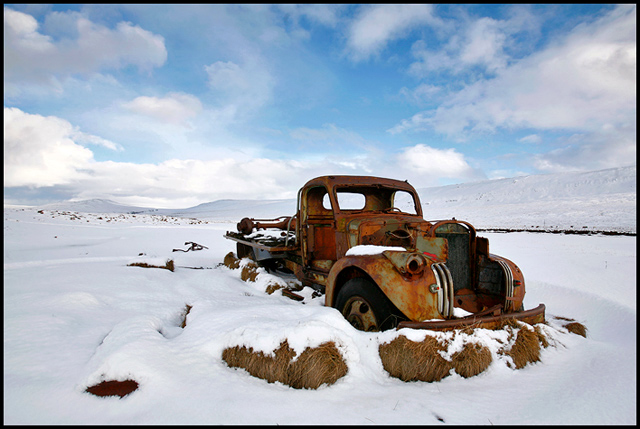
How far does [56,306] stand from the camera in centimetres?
357

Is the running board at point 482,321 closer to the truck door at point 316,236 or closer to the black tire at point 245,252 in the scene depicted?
the truck door at point 316,236

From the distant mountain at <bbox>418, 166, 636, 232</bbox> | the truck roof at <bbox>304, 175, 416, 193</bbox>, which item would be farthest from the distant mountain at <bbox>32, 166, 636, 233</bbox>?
the truck roof at <bbox>304, 175, 416, 193</bbox>

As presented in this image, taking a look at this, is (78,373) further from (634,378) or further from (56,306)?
(634,378)

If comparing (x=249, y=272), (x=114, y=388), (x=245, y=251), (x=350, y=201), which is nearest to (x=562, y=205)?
(x=245, y=251)

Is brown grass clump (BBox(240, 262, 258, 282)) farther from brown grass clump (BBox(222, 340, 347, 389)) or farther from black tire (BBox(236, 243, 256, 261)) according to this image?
brown grass clump (BBox(222, 340, 347, 389))

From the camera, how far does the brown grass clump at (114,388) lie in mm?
2168

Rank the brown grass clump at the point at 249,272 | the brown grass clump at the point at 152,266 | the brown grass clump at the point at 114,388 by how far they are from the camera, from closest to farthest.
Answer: the brown grass clump at the point at 114,388
the brown grass clump at the point at 249,272
the brown grass clump at the point at 152,266

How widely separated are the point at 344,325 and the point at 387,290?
0.50 metres

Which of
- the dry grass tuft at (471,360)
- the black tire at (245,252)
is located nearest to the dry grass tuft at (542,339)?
the dry grass tuft at (471,360)

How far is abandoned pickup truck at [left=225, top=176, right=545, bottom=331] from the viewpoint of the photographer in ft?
9.90

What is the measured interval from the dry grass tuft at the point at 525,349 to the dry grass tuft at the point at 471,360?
0.26 m

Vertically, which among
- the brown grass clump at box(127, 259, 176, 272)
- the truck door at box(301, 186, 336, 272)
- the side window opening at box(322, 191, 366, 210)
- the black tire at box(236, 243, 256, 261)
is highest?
the side window opening at box(322, 191, 366, 210)

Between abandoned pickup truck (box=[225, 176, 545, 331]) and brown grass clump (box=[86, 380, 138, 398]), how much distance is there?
196 centimetres

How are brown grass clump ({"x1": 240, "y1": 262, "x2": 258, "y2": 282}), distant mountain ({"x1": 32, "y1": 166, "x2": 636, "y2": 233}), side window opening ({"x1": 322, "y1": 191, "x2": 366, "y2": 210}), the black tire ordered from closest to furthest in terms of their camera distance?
side window opening ({"x1": 322, "y1": 191, "x2": 366, "y2": 210}) < brown grass clump ({"x1": 240, "y1": 262, "x2": 258, "y2": 282}) < the black tire < distant mountain ({"x1": 32, "y1": 166, "x2": 636, "y2": 233})
